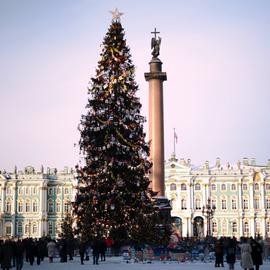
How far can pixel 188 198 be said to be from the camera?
89.8 meters

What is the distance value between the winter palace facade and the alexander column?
2032 inches

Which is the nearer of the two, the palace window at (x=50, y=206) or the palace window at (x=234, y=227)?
the palace window at (x=234, y=227)

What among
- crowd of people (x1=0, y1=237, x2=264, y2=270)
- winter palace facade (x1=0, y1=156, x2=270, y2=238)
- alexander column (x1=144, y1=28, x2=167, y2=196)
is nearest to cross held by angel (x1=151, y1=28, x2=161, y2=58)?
alexander column (x1=144, y1=28, x2=167, y2=196)

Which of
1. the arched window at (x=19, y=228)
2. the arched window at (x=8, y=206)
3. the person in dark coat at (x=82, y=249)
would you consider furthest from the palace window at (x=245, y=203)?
the person in dark coat at (x=82, y=249)

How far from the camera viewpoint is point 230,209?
3506 inches

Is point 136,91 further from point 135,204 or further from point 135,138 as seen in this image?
point 135,204

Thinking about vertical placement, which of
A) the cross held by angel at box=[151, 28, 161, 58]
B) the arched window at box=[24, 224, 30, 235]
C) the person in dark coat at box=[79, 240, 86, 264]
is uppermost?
the cross held by angel at box=[151, 28, 161, 58]

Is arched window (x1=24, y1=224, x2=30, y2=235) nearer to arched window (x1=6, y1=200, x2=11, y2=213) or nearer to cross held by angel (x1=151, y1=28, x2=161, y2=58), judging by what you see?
arched window (x1=6, y1=200, x2=11, y2=213)

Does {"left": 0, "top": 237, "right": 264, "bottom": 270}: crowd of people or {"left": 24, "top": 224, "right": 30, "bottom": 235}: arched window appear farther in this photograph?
{"left": 24, "top": 224, "right": 30, "bottom": 235}: arched window

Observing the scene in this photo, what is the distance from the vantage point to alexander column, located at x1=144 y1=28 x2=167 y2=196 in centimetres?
3465

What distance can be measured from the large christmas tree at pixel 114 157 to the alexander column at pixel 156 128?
144 inches

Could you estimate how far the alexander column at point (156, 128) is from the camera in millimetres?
34653

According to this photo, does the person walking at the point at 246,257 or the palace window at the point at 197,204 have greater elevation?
the palace window at the point at 197,204

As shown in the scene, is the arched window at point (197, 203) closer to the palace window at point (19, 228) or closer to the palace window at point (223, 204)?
the palace window at point (223, 204)
